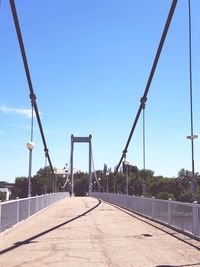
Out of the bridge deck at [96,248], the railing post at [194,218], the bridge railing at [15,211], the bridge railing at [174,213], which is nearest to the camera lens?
the bridge deck at [96,248]

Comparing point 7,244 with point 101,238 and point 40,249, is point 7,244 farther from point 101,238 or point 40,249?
point 101,238

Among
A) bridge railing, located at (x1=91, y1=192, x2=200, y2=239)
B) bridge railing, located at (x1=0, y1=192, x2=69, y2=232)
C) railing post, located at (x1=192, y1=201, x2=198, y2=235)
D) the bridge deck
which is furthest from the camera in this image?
bridge railing, located at (x1=0, y1=192, x2=69, y2=232)

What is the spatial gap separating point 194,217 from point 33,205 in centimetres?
1098

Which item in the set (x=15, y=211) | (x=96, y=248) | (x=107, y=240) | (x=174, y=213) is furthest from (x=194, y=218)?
(x=15, y=211)

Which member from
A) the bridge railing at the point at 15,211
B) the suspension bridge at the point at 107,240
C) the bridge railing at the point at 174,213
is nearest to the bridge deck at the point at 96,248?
the suspension bridge at the point at 107,240

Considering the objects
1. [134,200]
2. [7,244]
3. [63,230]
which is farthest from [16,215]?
[134,200]

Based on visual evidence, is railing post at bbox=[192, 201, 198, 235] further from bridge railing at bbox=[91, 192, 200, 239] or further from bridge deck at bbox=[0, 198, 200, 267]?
bridge deck at bbox=[0, 198, 200, 267]

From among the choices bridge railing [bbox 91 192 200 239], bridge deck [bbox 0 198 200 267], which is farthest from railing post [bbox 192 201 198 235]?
bridge deck [bbox 0 198 200 267]

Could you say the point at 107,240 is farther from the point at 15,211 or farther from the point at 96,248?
the point at 15,211

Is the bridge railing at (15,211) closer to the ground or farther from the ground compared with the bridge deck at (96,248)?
farther from the ground

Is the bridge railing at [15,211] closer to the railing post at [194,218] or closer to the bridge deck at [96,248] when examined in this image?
the bridge deck at [96,248]

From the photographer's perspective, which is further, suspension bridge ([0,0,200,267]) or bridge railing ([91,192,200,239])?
bridge railing ([91,192,200,239])

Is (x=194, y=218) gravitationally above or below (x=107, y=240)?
above

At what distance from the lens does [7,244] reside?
1169cm
